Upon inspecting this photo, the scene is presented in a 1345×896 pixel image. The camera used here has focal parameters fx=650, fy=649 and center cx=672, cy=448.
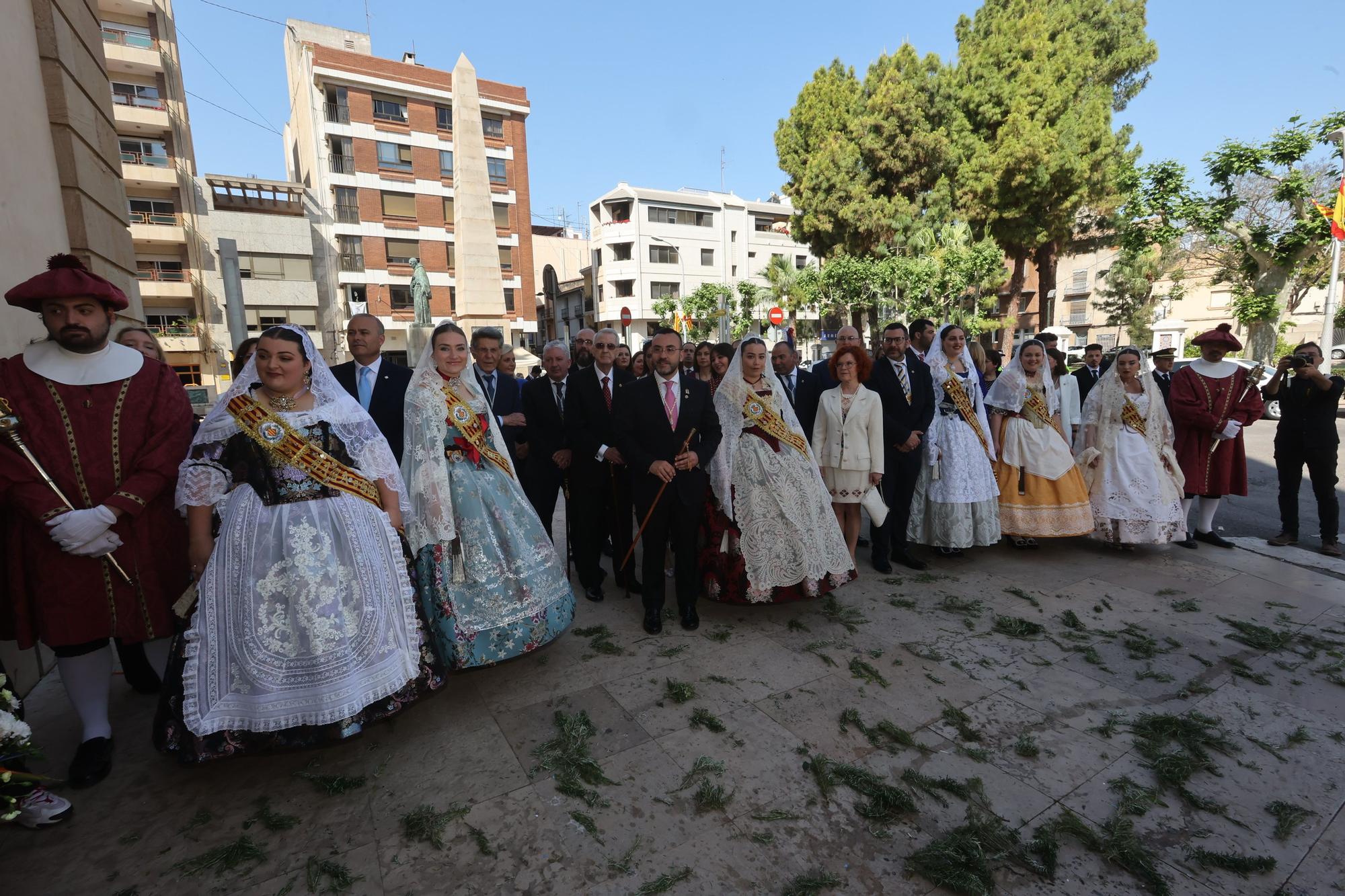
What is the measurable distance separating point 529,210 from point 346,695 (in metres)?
35.4

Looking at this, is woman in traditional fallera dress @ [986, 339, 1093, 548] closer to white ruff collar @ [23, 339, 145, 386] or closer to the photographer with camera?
the photographer with camera

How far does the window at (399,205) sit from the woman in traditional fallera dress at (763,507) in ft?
105

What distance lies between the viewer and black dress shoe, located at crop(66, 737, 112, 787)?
2.73m

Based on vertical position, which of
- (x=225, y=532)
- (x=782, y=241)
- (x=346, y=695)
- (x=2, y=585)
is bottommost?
(x=346, y=695)

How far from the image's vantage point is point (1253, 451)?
10617mm

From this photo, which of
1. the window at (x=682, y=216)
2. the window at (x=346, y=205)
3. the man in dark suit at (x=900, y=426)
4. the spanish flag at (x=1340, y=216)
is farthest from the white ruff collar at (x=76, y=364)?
the window at (x=682, y=216)

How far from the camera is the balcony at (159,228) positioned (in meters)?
24.6

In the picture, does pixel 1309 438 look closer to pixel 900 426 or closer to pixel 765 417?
pixel 900 426

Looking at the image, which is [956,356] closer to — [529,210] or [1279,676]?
[1279,676]

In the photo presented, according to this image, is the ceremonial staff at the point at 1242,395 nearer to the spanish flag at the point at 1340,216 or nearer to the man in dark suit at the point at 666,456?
the man in dark suit at the point at 666,456

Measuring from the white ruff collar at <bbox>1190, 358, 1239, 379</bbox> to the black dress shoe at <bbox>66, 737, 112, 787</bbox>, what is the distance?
8.06 metres

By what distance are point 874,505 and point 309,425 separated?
369 cm

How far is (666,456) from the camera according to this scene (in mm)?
4168

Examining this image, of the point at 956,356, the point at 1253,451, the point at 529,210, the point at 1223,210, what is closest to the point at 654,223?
the point at 529,210
